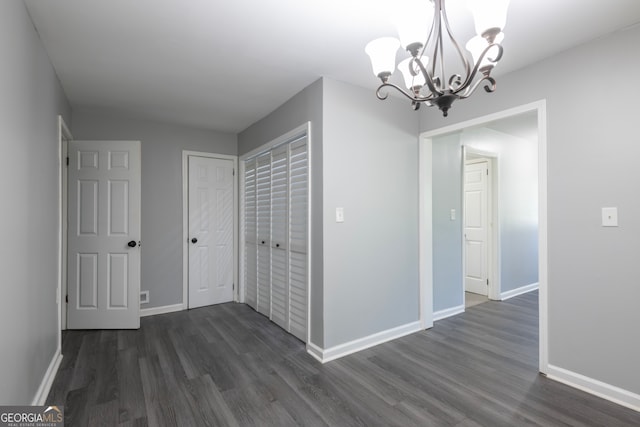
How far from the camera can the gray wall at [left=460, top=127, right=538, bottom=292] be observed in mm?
4473

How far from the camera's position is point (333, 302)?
106 inches

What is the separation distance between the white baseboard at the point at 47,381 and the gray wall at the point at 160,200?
4.37 feet

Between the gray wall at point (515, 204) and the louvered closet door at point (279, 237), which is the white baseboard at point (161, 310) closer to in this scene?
the louvered closet door at point (279, 237)

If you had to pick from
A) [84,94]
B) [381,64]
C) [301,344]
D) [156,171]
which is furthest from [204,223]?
[381,64]

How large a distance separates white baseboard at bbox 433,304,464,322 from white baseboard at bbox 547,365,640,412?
1.28m

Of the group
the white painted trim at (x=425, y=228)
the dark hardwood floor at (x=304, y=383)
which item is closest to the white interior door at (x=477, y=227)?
the dark hardwood floor at (x=304, y=383)

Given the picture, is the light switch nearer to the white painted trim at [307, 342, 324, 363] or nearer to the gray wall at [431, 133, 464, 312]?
the gray wall at [431, 133, 464, 312]

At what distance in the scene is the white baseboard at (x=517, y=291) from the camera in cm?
444

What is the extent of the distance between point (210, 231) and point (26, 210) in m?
2.47

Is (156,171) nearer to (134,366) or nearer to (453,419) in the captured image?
(134,366)

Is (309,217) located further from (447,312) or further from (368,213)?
(447,312)

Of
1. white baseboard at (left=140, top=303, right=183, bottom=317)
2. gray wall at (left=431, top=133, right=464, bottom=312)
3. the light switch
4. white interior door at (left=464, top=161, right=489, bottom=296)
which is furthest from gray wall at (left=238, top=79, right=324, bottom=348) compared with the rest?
white interior door at (left=464, top=161, right=489, bottom=296)
